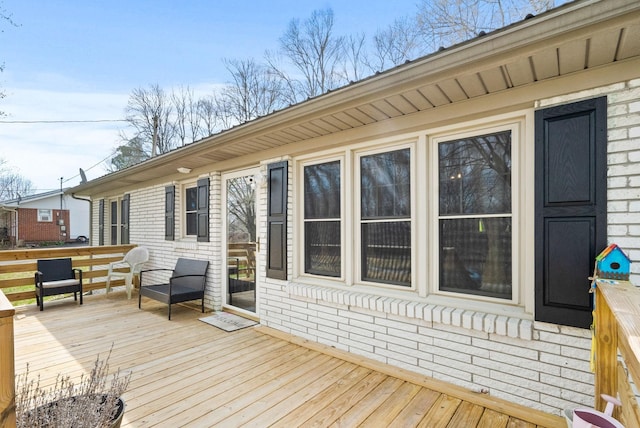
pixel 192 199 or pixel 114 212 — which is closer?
pixel 192 199

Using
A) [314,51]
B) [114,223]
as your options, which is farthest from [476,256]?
[314,51]

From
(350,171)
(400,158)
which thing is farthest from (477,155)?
(350,171)

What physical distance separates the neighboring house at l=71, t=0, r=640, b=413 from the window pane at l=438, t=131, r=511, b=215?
0.01 metres

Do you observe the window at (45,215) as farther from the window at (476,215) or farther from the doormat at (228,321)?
the window at (476,215)

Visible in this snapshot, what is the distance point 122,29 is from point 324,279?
23.0ft

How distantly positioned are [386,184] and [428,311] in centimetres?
127

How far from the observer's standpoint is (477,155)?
→ 8.46 feet

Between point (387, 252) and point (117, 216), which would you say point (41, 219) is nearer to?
point (117, 216)

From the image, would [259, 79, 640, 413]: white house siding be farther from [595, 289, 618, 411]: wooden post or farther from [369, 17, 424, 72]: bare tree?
[369, 17, 424, 72]: bare tree

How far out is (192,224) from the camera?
5750 millimetres

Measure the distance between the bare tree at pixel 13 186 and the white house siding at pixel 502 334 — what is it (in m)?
33.0

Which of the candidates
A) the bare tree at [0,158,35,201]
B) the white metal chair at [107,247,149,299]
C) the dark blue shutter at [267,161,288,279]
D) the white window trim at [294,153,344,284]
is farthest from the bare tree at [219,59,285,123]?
the bare tree at [0,158,35,201]

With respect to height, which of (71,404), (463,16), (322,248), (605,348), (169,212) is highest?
(463,16)

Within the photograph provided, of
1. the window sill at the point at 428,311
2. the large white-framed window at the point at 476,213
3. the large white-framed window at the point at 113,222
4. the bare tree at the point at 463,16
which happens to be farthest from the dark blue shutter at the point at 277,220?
the large white-framed window at the point at 113,222
